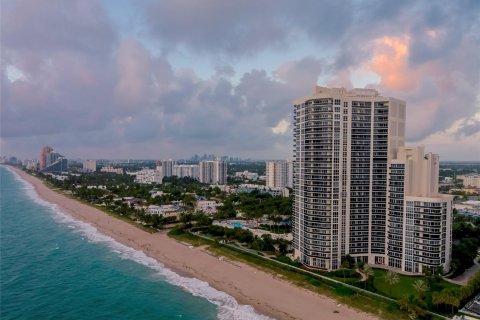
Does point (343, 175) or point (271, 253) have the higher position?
point (343, 175)

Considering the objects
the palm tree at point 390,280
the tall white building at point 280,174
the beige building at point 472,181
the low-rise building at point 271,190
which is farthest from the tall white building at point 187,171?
the palm tree at point 390,280

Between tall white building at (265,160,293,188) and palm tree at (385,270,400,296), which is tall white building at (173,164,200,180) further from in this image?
palm tree at (385,270,400,296)

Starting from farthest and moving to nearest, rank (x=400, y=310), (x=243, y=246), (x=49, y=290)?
(x=243, y=246), (x=49, y=290), (x=400, y=310)

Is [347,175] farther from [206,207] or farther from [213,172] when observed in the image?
[213,172]

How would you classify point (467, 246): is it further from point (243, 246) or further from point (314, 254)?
point (243, 246)

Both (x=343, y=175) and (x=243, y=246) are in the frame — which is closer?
(x=343, y=175)

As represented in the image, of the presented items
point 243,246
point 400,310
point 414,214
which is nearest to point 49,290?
point 243,246
